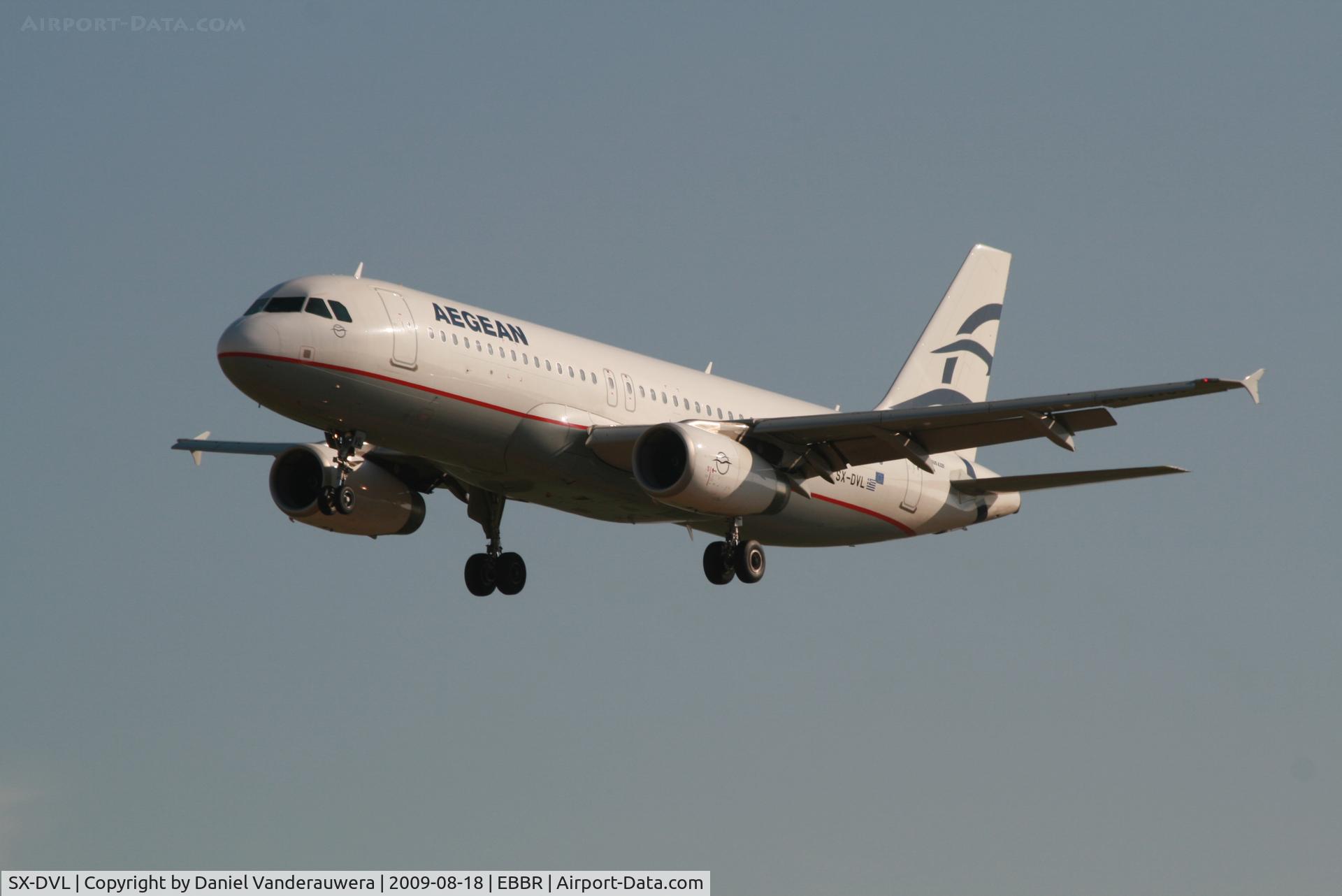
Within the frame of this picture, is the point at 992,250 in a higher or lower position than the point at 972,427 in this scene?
higher

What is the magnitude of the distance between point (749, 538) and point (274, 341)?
12436mm

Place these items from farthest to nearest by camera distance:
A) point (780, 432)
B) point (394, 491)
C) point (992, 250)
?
point (992, 250) → point (394, 491) → point (780, 432)

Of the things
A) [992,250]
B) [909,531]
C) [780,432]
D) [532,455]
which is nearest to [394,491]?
[532,455]

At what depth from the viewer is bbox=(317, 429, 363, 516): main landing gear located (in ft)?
117

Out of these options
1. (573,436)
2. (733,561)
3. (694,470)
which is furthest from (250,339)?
(733,561)

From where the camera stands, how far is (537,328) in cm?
3797

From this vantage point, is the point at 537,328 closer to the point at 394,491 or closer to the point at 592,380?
the point at 592,380

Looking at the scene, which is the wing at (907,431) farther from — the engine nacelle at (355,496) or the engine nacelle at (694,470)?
the engine nacelle at (355,496)

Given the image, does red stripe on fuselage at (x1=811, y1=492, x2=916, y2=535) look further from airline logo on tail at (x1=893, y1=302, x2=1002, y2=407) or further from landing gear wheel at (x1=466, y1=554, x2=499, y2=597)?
landing gear wheel at (x1=466, y1=554, x2=499, y2=597)

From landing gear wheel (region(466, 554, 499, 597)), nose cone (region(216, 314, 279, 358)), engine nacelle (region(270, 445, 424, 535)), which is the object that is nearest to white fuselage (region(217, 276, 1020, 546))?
nose cone (region(216, 314, 279, 358))

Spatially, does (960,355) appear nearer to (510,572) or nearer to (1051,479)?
(1051,479)

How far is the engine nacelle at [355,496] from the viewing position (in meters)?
40.3

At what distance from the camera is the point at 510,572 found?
43281 mm

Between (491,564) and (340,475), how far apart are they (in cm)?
676
